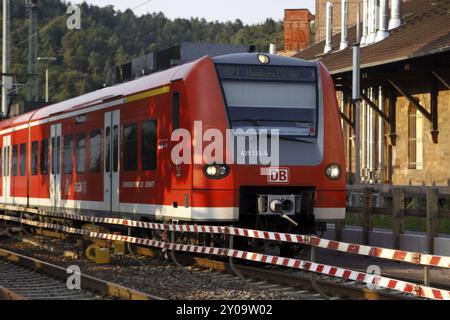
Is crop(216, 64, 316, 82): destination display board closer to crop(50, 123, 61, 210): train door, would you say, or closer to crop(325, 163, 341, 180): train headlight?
crop(325, 163, 341, 180): train headlight

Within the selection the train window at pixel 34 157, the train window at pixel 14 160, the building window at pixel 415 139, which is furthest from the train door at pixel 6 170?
the building window at pixel 415 139

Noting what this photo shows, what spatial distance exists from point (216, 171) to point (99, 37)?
4998 inches

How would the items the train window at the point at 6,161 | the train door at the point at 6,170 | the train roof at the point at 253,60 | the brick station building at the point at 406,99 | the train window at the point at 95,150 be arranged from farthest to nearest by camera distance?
the train window at the point at 6,161, the train door at the point at 6,170, the brick station building at the point at 406,99, the train window at the point at 95,150, the train roof at the point at 253,60

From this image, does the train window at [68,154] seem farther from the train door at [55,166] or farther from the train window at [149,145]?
the train window at [149,145]

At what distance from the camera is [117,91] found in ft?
61.1

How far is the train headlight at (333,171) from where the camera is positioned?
1527 centimetres

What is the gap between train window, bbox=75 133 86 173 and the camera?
20172mm

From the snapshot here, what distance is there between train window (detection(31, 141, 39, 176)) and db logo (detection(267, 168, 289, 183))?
11.2 metres

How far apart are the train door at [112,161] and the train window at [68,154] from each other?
2.64m

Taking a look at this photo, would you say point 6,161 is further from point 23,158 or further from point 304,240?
point 304,240

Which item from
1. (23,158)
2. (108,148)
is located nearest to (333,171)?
(108,148)

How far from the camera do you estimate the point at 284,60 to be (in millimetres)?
15523
